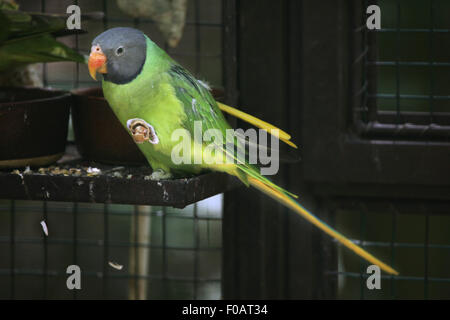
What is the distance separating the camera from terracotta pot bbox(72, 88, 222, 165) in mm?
1359

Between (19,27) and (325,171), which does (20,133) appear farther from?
(325,171)

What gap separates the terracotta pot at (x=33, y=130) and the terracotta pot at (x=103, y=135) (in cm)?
4

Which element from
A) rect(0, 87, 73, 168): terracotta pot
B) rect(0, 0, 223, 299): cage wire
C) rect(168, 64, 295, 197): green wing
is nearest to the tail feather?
rect(168, 64, 295, 197): green wing

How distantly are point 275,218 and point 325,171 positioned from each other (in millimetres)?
150

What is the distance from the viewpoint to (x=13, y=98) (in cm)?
144

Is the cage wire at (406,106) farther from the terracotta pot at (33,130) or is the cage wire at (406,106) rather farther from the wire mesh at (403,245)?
the terracotta pot at (33,130)

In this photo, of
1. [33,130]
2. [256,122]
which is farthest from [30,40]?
[256,122]

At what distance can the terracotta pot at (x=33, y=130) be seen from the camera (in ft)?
4.22

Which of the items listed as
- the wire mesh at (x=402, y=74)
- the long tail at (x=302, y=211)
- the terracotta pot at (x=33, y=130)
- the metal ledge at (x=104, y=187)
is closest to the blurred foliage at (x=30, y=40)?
the terracotta pot at (x=33, y=130)

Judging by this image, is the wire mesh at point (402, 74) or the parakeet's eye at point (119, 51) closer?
the parakeet's eye at point (119, 51)

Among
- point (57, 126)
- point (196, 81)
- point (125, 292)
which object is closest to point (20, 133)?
point (57, 126)

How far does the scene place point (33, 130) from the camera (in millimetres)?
1312

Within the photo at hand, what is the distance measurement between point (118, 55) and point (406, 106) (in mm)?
775

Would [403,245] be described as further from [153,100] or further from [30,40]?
[30,40]
